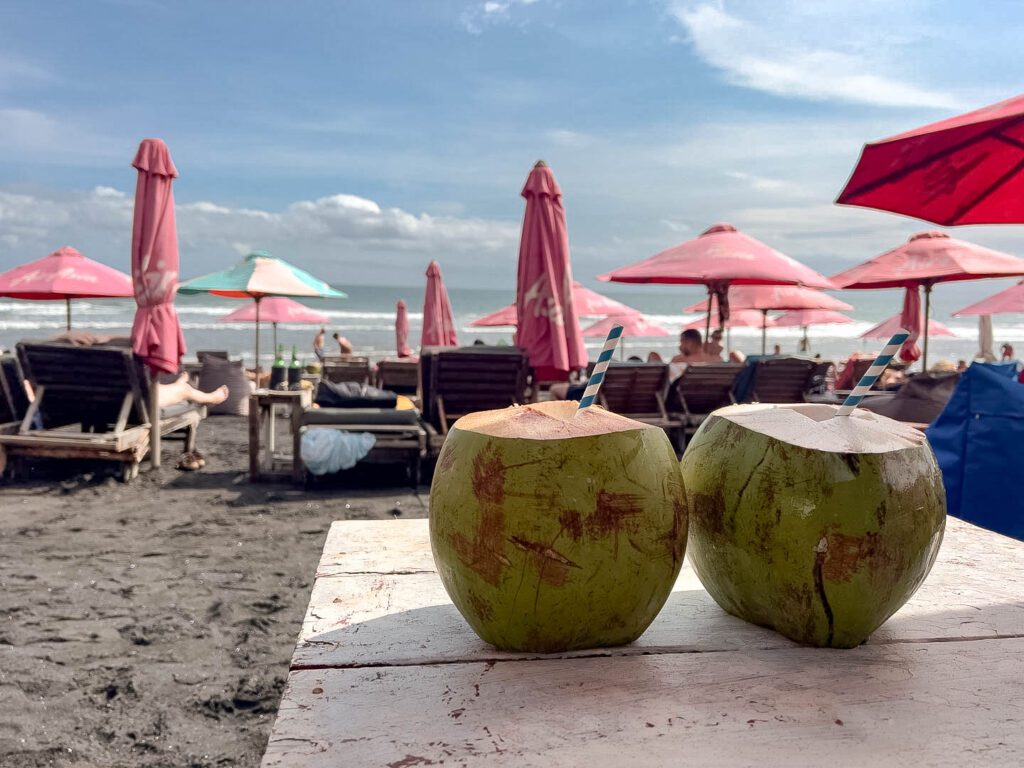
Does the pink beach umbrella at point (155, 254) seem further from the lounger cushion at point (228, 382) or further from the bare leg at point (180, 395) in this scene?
the lounger cushion at point (228, 382)

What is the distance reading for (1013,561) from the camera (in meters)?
1.29

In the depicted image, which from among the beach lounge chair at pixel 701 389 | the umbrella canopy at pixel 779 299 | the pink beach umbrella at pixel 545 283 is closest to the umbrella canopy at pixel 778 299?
the umbrella canopy at pixel 779 299

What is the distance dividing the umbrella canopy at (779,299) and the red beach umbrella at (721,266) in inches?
100

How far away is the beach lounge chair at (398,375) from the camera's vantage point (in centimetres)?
1112

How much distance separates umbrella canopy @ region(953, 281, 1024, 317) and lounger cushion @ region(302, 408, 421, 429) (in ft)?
27.6

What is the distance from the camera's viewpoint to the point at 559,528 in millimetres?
877

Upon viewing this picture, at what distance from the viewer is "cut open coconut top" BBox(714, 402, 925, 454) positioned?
0.92 metres

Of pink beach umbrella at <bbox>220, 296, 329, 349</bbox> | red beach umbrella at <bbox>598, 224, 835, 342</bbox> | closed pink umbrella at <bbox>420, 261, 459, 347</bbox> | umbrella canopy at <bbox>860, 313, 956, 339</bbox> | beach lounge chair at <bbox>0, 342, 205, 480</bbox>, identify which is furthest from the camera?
umbrella canopy at <bbox>860, 313, 956, 339</bbox>

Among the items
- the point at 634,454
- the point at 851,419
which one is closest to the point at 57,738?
the point at 634,454

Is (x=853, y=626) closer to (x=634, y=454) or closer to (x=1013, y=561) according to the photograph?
(x=634, y=454)

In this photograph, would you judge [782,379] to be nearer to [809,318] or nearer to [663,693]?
[663,693]

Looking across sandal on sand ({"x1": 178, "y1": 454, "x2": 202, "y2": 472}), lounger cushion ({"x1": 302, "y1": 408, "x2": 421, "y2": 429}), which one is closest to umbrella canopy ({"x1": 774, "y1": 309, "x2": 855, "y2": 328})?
lounger cushion ({"x1": 302, "y1": 408, "x2": 421, "y2": 429})

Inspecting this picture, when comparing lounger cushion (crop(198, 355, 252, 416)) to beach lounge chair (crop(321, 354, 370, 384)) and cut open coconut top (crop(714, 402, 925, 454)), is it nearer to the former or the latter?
beach lounge chair (crop(321, 354, 370, 384))

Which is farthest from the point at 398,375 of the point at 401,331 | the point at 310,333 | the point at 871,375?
the point at 310,333
